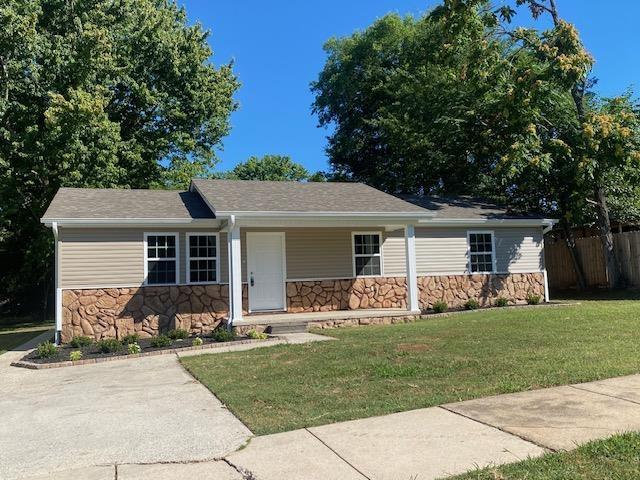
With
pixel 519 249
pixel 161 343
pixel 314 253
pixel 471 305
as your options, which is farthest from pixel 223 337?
pixel 519 249

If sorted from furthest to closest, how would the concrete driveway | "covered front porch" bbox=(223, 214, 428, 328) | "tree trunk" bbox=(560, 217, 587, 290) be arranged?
"tree trunk" bbox=(560, 217, 587, 290), "covered front porch" bbox=(223, 214, 428, 328), the concrete driveway

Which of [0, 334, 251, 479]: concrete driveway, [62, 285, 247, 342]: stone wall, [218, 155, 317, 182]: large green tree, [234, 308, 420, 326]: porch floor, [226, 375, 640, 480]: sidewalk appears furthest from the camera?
[218, 155, 317, 182]: large green tree

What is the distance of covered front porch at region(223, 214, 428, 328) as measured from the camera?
555 inches

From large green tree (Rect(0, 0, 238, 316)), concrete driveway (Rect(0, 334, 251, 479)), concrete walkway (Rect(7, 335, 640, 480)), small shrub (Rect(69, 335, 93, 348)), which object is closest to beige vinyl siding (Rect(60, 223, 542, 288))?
small shrub (Rect(69, 335, 93, 348))

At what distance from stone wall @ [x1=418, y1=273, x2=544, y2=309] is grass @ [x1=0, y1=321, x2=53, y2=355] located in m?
11.1

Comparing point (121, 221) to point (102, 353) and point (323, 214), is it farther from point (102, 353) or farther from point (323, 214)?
point (323, 214)

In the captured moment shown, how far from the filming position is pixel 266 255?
14797 millimetres

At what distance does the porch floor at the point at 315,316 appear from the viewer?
42.5 ft

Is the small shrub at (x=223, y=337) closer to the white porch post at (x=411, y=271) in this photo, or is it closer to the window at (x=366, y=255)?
the window at (x=366, y=255)

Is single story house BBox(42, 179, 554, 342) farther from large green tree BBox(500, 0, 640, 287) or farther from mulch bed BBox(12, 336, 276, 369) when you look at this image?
large green tree BBox(500, 0, 640, 287)

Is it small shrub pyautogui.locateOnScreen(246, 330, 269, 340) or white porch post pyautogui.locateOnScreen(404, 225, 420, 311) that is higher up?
white porch post pyautogui.locateOnScreen(404, 225, 420, 311)

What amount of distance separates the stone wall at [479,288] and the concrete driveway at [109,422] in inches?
365

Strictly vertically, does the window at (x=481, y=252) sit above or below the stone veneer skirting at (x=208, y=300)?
above

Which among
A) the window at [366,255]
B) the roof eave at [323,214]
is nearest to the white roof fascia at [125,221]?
the roof eave at [323,214]
